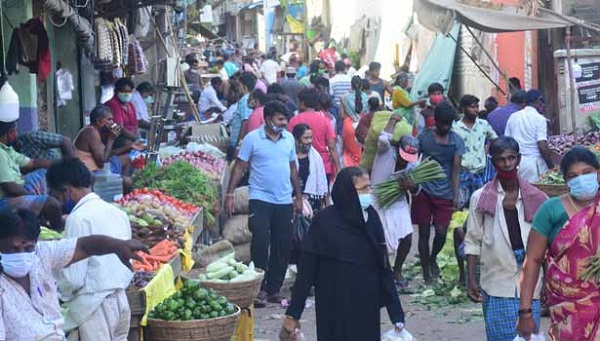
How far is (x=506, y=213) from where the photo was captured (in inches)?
303

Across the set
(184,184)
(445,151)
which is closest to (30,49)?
(184,184)

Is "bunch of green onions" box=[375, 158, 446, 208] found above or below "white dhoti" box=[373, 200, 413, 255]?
above

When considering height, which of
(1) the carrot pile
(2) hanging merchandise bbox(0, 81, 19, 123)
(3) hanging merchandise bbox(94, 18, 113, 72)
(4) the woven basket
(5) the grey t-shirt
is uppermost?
(3) hanging merchandise bbox(94, 18, 113, 72)

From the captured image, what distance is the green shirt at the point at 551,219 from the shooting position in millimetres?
6406

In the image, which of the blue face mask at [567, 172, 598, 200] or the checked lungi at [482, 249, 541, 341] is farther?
the checked lungi at [482, 249, 541, 341]

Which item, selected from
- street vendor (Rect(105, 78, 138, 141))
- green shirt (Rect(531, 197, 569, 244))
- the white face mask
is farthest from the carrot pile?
street vendor (Rect(105, 78, 138, 141))

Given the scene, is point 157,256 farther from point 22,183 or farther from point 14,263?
point 14,263

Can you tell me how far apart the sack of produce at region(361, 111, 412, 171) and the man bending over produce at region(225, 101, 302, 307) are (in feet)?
3.81

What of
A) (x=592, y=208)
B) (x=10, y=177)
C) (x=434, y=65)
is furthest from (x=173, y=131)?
(x=592, y=208)

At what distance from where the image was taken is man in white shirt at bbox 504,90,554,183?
13094 millimetres

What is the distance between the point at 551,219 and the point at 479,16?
32.2 ft

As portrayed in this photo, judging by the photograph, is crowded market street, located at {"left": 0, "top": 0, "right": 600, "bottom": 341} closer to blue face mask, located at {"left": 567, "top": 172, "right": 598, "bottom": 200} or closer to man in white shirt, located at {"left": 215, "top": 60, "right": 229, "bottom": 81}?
blue face mask, located at {"left": 567, "top": 172, "right": 598, "bottom": 200}

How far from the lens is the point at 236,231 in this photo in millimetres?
13125

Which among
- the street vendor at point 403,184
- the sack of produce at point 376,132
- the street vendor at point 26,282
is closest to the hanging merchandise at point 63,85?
the sack of produce at point 376,132
